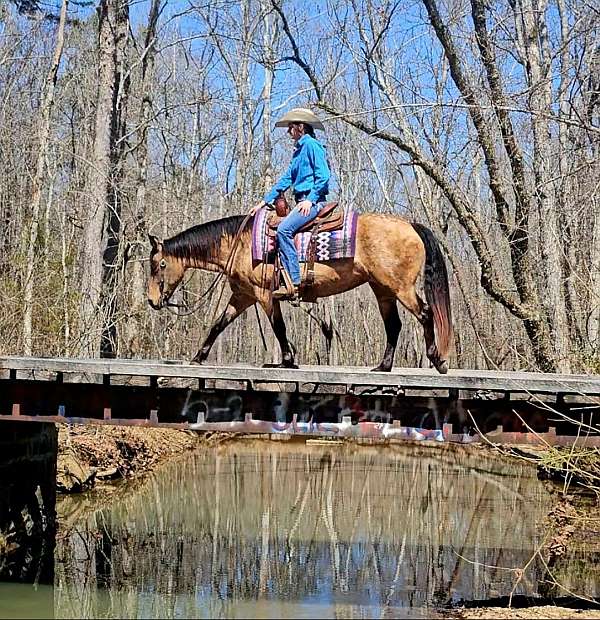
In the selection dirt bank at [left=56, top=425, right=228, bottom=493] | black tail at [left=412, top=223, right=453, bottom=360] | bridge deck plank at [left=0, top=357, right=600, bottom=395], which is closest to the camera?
bridge deck plank at [left=0, top=357, right=600, bottom=395]

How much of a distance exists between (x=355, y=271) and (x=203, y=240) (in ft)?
5.41

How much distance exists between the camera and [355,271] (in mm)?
8844

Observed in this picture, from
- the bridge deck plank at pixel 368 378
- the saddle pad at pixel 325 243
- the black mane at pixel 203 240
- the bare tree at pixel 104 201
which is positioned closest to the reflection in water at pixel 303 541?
the bridge deck plank at pixel 368 378

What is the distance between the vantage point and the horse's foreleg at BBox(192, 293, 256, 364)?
8930 mm

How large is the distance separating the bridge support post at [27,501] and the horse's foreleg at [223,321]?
2.91 meters

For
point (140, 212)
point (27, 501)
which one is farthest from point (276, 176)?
point (27, 501)

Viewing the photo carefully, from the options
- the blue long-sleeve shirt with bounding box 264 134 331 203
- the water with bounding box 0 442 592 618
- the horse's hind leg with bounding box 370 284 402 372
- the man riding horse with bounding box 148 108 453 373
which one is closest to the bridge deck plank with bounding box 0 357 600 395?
the man riding horse with bounding box 148 108 453 373

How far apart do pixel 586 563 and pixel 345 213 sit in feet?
18.9

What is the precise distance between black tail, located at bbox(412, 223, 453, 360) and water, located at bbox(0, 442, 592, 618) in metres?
2.68

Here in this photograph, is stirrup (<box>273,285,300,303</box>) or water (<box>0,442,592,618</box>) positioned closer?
stirrup (<box>273,285,300,303</box>)

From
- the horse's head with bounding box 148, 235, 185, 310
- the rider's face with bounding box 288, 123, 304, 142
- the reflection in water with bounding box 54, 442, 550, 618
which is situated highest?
the rider's face with bounding box 288, 123, 304, 142

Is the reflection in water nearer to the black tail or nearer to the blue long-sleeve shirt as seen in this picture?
the black tail

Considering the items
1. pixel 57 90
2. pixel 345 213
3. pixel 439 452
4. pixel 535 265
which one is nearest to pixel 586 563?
pixel 345 213

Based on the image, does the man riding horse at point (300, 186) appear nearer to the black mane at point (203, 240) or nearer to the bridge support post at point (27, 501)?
the black mane at point (203, 240)
